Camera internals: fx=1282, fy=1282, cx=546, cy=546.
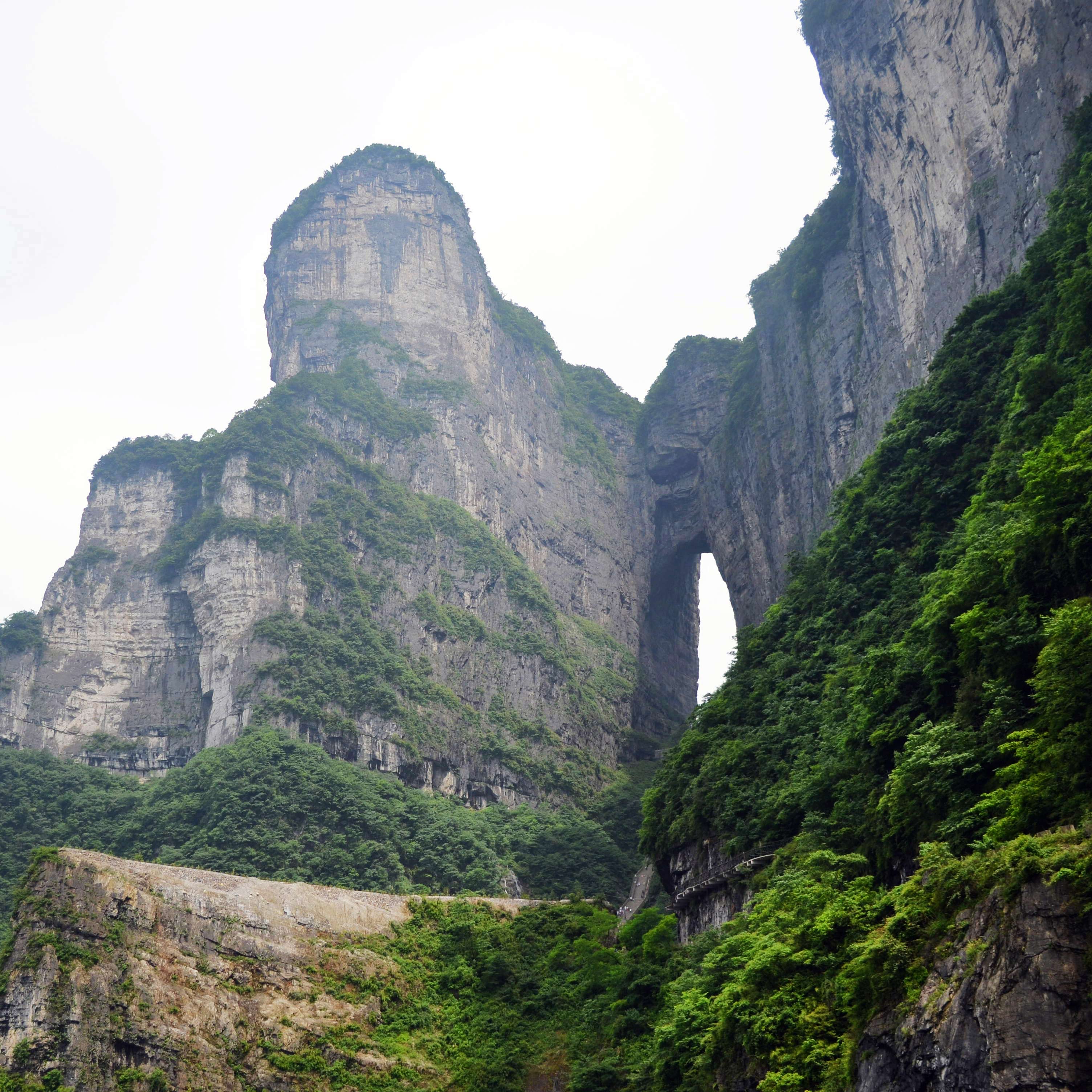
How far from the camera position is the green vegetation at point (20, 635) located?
67.8m

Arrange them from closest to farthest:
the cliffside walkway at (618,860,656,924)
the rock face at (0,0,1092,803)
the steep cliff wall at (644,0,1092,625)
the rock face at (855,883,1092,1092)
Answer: the rock face at (855,883,1092,1092) → the steep cliff wall at (644,0,1092,625) → the cliffside walkway at (618,860,656,924) → the rock face at (0,0,1092,803)

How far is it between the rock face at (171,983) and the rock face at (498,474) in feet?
84.1

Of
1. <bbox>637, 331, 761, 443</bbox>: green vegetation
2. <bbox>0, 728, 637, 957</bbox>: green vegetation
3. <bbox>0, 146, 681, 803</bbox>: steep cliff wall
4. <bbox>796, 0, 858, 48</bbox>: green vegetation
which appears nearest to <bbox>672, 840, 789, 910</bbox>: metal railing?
<bbox>0, 728, 637, 957</bbox>: green vegetation

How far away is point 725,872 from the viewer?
28391 millimetres

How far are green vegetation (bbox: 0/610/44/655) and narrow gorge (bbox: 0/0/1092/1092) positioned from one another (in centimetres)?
26

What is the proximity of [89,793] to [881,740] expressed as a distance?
1728 inches

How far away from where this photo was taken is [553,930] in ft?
137

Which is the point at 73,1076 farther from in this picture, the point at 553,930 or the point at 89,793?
the point at 89,793

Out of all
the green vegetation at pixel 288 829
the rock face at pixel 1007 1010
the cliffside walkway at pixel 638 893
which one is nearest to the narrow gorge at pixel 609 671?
the rock face at pixel 1007 1010

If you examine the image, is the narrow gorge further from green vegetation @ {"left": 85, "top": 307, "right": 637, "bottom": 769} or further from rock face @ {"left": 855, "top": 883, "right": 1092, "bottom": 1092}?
green vegetation @ {"left": 85, "top": 307, "right": 637, "bottom": 769}

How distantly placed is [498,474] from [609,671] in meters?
15.7

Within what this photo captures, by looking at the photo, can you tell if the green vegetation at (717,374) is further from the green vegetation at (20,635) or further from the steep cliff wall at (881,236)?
the green vegetation at (20,635)

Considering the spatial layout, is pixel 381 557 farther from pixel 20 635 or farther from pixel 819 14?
pixel 819 14

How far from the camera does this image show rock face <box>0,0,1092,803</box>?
46.6 meters
